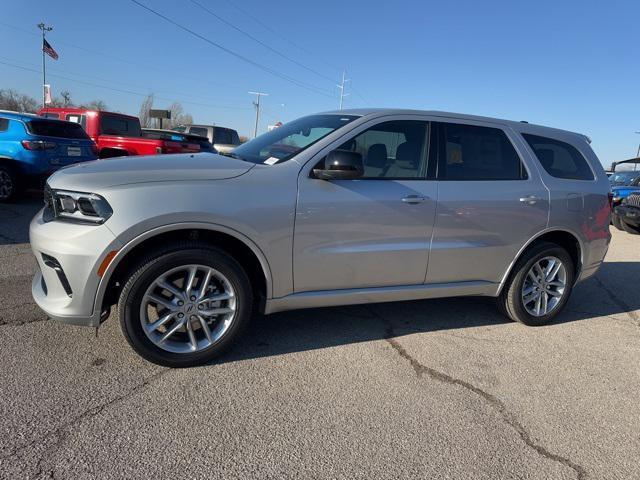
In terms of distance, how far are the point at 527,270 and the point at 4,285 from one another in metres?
4.88

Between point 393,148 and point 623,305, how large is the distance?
143 inches

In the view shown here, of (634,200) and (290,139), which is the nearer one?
(290,139)

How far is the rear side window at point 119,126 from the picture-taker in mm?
11977

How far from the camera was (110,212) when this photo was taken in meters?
2.81

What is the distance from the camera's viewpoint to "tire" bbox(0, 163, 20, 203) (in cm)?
849

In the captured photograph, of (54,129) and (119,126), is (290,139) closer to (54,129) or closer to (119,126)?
(54,129)

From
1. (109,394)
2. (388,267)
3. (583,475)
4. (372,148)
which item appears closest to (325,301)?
(388,267)

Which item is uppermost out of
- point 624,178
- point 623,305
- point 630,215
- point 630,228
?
point 624,178

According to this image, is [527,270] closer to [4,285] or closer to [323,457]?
[323,457]

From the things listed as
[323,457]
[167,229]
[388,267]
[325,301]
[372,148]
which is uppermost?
[372,148]

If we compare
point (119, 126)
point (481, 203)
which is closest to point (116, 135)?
point (119, 126)

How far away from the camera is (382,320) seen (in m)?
4.23

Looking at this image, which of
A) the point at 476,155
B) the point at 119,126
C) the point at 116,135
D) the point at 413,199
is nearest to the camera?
the point at 413,199

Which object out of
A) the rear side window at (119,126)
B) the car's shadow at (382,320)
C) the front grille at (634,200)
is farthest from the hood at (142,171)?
the front grille at (634,200)
